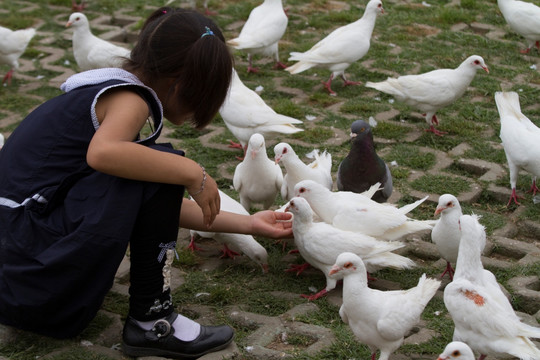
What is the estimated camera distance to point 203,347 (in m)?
2.89

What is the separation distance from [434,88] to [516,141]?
1.20m

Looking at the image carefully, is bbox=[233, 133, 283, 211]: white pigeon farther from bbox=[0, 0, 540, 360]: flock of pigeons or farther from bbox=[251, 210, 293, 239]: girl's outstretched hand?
bbox=[251, 210, 293, 239]: girl's outstretched hand

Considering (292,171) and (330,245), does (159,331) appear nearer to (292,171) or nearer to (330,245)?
(330,245)

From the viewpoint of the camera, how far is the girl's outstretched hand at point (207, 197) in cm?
275

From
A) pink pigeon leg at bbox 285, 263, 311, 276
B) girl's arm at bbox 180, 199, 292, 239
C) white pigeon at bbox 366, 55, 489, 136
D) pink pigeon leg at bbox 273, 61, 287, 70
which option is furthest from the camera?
pink pigeon leg at bbox 273, 61, 287, 70

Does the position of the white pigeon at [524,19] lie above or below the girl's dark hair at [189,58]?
below

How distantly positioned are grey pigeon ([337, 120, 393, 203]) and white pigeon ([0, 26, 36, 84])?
378 cm

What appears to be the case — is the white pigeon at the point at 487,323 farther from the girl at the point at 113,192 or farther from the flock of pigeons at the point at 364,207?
the girl at the point at 113,192

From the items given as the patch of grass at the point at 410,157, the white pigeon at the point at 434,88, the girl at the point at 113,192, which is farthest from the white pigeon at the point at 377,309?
the white pigeon at the point at 434,88

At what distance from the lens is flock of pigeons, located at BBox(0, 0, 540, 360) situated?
113 inches

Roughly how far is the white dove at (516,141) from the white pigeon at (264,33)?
8.62 feet

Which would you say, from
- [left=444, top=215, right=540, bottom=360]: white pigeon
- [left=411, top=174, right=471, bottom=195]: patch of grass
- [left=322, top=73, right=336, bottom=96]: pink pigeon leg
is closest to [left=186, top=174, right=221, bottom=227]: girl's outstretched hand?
[left=444, top=215, right=540, bottom=360]: white pigeon

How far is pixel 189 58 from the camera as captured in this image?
2.70 m

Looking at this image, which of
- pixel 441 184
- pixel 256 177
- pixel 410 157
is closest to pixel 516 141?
pixel 441 184
